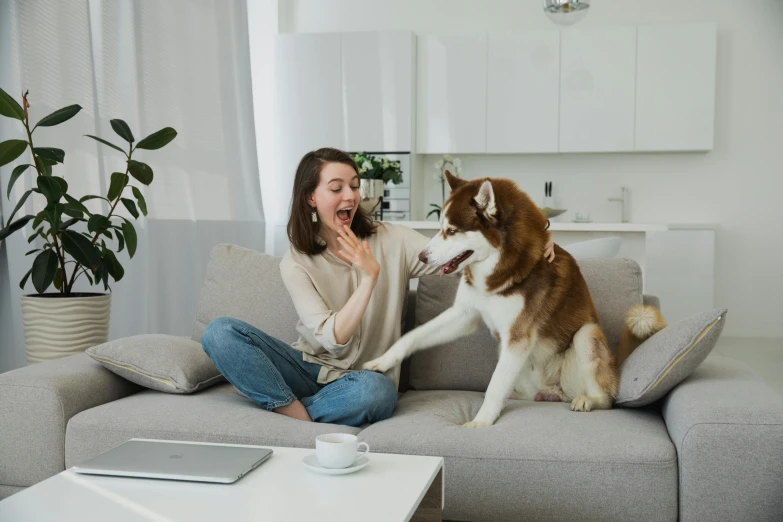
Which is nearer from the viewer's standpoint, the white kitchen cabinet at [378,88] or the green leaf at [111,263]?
the green leaf at [111,263]

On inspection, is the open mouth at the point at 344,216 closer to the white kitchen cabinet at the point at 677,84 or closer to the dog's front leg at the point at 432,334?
the dog's front leg at the point at 432,334

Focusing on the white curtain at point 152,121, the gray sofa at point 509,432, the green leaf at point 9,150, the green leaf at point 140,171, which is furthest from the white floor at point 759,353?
the green leaf at point 9,150

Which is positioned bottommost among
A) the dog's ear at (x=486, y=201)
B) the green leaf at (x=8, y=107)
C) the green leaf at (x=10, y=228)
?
→ the green leaf at (x=10, y=228)

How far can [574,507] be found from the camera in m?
1.71

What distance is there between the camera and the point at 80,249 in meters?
2.68

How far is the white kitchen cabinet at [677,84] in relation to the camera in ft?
16.8

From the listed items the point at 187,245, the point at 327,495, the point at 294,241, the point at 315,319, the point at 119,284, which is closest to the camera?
the point at 327,495

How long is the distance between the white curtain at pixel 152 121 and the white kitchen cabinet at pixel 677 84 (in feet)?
8.96

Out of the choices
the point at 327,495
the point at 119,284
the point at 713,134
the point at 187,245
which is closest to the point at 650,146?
the point at 713,134

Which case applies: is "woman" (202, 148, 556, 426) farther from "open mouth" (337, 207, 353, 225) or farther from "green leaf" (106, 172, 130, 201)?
"green leaf" (106, 172, 130, 201)

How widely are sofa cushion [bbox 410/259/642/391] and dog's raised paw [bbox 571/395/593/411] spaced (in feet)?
1.16

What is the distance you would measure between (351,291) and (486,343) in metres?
0.45

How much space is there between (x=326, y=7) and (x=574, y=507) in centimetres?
516

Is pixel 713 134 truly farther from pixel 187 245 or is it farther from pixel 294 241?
pixel 294 241
